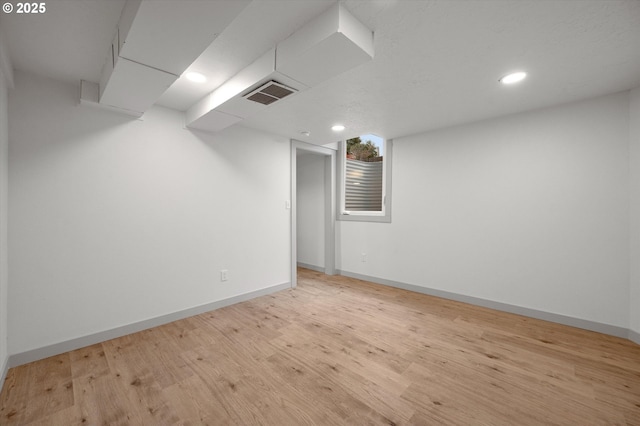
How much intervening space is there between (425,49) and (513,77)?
3.22 feet

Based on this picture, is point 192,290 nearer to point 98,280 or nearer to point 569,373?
point 98,280

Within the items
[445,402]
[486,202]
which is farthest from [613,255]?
[445,402]

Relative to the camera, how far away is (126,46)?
1.50 meters

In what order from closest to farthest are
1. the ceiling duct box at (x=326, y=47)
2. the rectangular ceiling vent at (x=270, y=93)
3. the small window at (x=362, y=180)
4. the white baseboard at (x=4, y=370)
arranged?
the ceiling duct box at (x=326, y=47)
the white baseboard at (x=4, y=370)
the rectangular ceiling vent at (x=270, y=93)
the small window at (x=362, y=180)

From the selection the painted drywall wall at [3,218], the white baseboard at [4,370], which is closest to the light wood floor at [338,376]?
the white baseboard at [4,370]

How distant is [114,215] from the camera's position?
8.22ft

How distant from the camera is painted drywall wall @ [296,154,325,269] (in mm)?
5129

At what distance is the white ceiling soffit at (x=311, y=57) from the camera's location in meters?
1.50

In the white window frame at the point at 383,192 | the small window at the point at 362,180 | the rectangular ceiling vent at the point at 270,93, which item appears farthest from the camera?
the small window at the point at 362,180

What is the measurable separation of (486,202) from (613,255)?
1203mm

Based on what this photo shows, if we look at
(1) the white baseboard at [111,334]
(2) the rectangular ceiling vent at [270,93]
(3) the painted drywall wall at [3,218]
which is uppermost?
(2) the rectangular ceiling vent at [270,93]

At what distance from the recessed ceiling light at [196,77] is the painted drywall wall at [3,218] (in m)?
1.17

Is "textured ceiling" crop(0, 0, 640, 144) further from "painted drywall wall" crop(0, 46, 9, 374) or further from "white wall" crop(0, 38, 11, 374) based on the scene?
"painted drywall wall" crop(0, 46, 9, 374)

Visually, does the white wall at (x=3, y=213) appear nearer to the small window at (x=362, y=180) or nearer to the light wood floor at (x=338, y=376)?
the light wood floor at (x=338, y=376)
